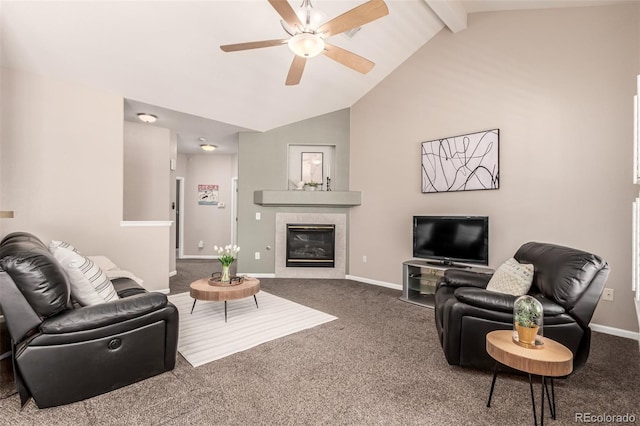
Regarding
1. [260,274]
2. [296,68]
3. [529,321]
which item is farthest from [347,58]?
[260,274]

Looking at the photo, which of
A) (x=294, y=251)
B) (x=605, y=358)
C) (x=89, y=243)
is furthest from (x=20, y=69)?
(x=605, y=358)

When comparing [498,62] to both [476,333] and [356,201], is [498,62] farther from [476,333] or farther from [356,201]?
[476,333]

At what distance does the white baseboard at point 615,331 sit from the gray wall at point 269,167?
3.65 m

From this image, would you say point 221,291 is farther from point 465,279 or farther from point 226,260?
point 465,279

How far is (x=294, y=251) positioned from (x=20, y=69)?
4012mm

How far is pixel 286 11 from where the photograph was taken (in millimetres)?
2078

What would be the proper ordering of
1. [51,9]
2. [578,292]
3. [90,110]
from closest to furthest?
[578,292] → [51,9] → [90,110]

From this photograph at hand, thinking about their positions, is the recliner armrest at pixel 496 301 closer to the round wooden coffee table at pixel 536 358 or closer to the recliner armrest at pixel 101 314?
the round wooden coffee table at pixel 536 358

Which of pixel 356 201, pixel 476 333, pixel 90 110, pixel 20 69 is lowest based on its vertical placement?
pixel 476 333

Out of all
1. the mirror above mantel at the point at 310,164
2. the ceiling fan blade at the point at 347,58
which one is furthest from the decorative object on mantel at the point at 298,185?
the ceiling fan blade at the point at 347,58

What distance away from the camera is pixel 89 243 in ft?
11.5

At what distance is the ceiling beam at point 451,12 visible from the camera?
3473 millimetres

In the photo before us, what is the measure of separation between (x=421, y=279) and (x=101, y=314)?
11.6 feet

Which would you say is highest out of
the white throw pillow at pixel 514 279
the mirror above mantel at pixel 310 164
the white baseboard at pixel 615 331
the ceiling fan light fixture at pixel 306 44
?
the ceiling fan light fixture at pixel 306 44
